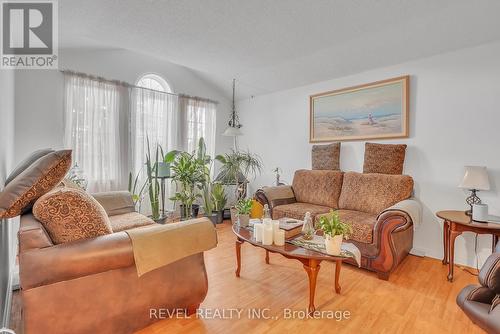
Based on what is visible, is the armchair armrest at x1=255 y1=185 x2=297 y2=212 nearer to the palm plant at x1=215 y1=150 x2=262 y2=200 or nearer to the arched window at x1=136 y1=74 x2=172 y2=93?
the palm plant at x1=215 y1=150 x2=262 y2=200

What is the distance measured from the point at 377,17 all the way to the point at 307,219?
2111mm

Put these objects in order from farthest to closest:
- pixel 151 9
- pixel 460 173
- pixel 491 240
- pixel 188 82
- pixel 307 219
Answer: pixel 188 82
pixel 460 173
pixel 491 240
pixel 151 9
pixel 307 219

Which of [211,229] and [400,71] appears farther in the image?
[400,71]

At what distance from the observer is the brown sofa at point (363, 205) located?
7.66 feet

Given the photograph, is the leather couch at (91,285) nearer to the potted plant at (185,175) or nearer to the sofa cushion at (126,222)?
the sofa cushion at (126,222)

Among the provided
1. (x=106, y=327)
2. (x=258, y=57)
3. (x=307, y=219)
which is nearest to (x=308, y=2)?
(x=258, y=57)

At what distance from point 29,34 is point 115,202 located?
2033 mm

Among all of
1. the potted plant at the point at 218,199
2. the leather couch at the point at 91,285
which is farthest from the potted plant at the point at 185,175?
the leather couch at the point at 91,285

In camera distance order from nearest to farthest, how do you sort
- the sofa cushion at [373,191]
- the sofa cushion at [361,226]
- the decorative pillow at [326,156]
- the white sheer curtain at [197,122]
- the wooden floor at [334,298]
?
the wooden floor at [334,298], the sofa cushion at [361,226], the sofa cushion at [373,191], the decorative pillow at [326,156], the white sheer curtain at [197,122]

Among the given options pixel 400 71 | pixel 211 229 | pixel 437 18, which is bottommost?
pixel 211 229

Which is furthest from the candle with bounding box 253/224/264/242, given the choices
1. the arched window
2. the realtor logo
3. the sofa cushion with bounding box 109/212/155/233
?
the arched window

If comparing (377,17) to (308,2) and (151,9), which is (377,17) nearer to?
(308,2)

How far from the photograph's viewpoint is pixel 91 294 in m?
1.35

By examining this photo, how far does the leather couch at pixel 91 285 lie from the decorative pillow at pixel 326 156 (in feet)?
8.76
